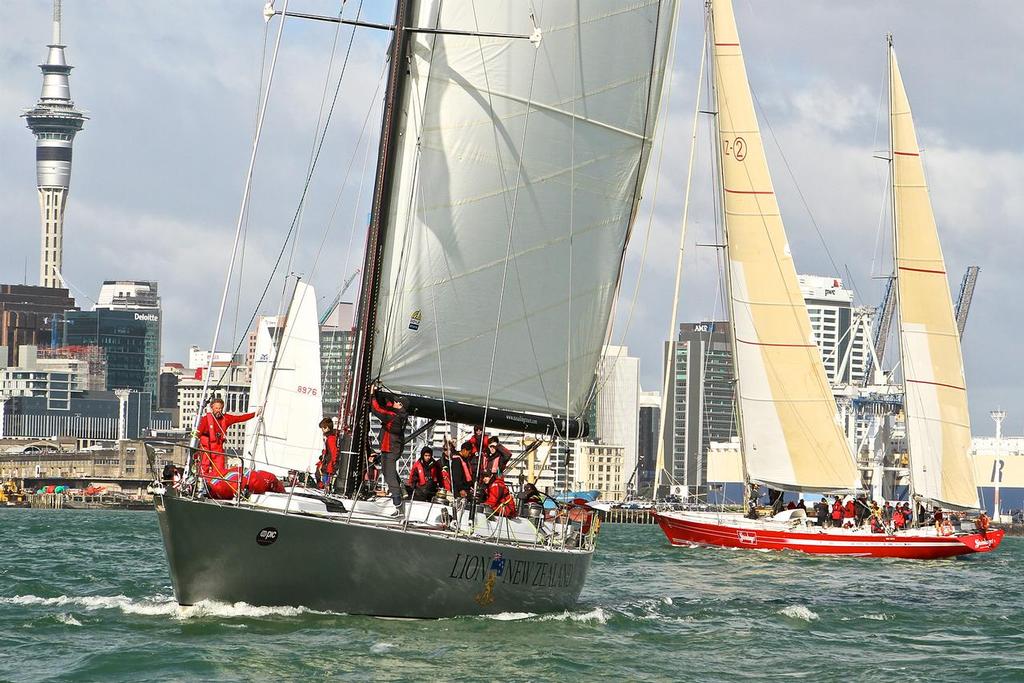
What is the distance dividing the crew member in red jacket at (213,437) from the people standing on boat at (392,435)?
7.45 feet

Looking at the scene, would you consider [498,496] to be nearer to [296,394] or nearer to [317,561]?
[317,561]

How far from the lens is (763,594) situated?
1441 inches

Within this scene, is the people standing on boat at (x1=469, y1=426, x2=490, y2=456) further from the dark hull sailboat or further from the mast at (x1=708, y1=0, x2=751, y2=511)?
the mast at (x1=708, y1=0, x2=751, y2=511)

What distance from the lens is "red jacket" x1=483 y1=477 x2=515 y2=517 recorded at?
88.0ft

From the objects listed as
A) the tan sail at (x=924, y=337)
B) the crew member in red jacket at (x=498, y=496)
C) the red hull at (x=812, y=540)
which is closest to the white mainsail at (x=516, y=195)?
the crew member in red jacket at (x=498, y=496)

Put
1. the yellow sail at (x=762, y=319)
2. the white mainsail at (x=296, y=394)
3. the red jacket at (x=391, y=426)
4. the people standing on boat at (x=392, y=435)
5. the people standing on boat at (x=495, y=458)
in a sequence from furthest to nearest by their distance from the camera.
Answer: the yellow sail at (x=762, y=319), the white mainsail at (x=296, y=394), the people standing on boat at (x=495, y=458), the red jacket at (x=391, y=426), the people standing on boat at (x=392, y=435)

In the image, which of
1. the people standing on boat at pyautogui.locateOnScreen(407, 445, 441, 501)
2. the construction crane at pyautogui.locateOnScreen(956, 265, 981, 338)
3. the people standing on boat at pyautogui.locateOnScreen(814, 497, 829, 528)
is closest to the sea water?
the people standing on boat at pyautogui.locateOnScreen(407, 445, 441, 501)

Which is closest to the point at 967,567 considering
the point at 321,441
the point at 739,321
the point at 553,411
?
the point at 739,321

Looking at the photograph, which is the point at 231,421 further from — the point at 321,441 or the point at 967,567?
the point at 967,567

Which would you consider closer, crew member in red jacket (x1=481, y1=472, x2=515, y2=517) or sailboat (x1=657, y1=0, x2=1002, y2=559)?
crew member in red jacket (x1=481, y1=472, x2=515, y2=517)

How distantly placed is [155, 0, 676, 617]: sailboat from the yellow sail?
1001 inches

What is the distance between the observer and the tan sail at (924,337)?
2392 inches

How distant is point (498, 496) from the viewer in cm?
2706

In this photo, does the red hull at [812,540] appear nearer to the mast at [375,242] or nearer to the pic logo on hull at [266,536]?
the mast at [375,242]
